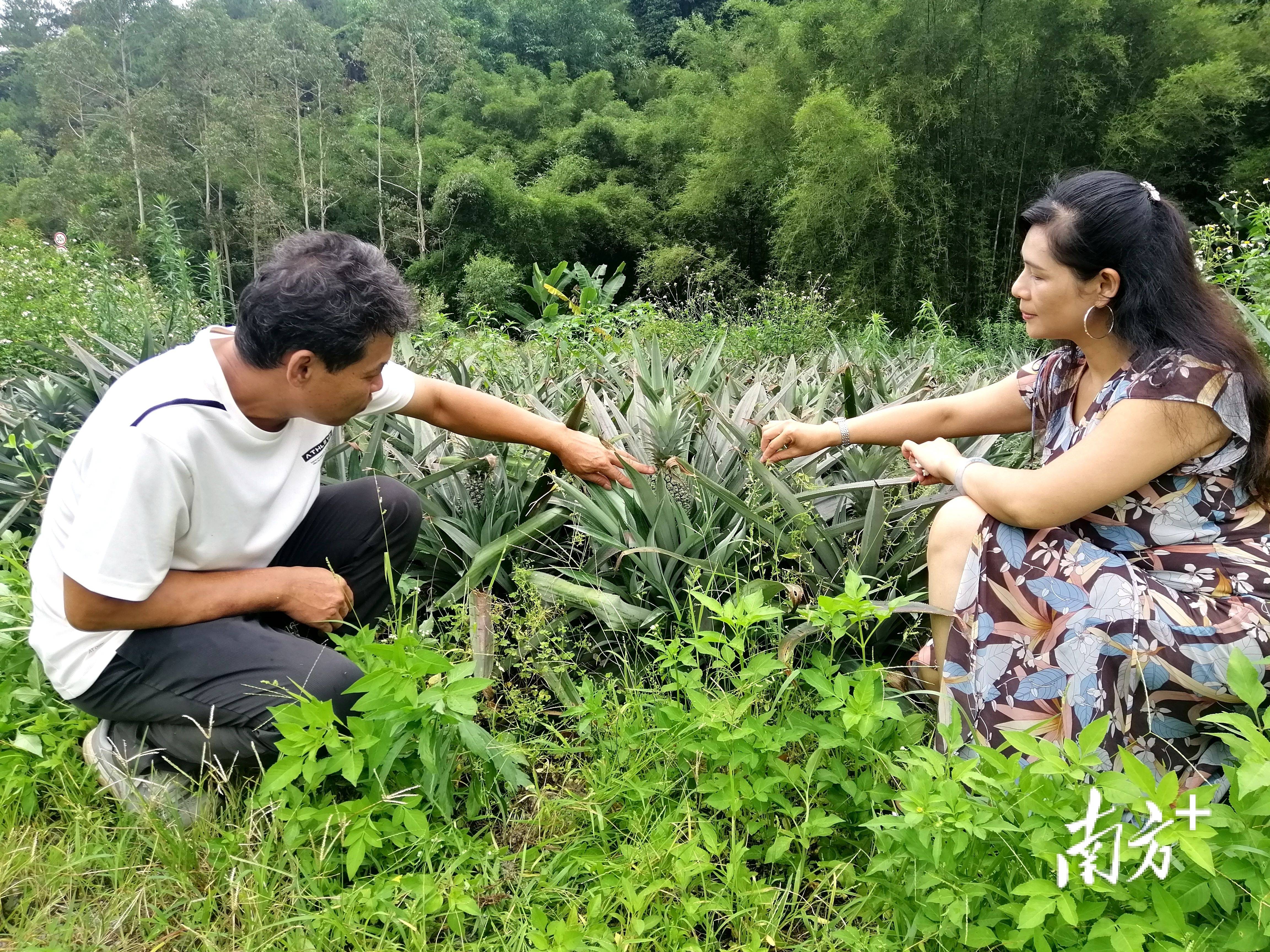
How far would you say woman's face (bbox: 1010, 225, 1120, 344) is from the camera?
1.56m

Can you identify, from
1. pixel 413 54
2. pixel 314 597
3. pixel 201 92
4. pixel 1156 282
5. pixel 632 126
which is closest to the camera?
pixel 1156 282

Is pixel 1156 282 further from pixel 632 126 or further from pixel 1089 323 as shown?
pixel 632 126

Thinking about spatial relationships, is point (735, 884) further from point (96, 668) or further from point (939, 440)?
point (96, 668)

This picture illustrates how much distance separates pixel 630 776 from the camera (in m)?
1.47

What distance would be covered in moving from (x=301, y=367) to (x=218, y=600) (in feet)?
1.59

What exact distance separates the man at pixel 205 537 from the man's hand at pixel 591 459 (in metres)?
0.56

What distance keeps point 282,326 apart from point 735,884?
4.08ft

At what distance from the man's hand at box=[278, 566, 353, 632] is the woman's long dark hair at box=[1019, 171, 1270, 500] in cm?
161

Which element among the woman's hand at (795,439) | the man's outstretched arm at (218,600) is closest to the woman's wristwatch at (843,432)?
the woman's hand at (795,439)

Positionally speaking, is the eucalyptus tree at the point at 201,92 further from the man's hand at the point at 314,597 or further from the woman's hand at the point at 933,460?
the woman's hand at the point at 933,460

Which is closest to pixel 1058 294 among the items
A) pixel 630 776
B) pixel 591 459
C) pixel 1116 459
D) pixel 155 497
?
pixel 1116 459

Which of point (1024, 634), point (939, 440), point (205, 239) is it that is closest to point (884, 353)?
point (939, 440)

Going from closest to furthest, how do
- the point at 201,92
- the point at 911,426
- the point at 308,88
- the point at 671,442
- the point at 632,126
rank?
the point at 911,426
the point at 671,442
the point at 632,126
the point at 201,92
the point at 308,88

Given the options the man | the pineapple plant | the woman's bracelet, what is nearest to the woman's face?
the woman's bracelet
